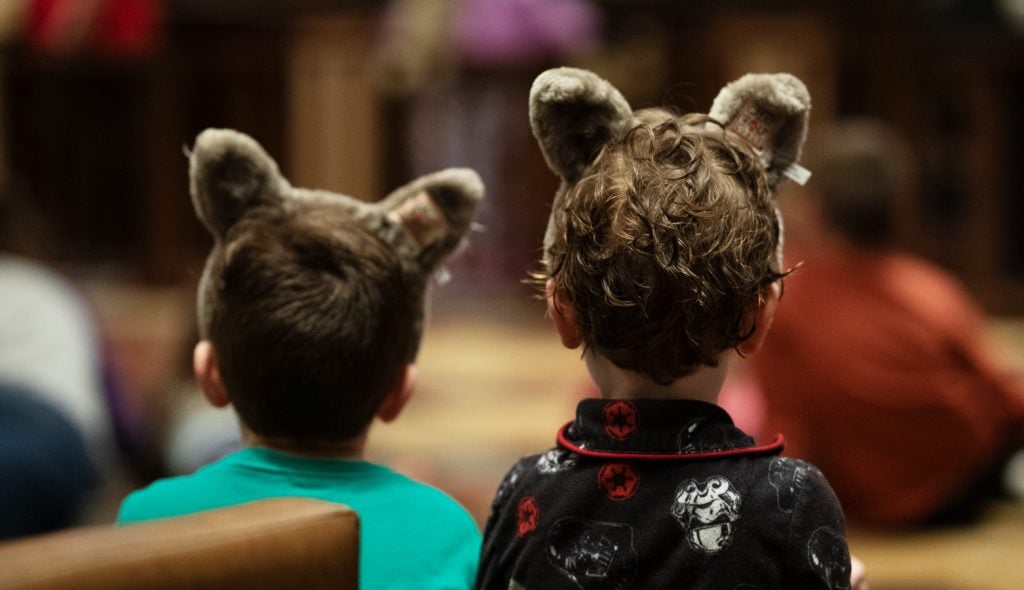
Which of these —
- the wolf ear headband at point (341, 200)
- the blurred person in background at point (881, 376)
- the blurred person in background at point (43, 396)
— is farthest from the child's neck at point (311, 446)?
the blurred person in background at point (881, 376)

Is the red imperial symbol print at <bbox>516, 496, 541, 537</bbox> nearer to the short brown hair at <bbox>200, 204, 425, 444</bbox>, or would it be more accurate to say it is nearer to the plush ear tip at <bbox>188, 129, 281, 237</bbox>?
the short brown hair at <bbox>200, 204, 425, 444</bbox>

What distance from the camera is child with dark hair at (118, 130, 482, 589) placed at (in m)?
1.30

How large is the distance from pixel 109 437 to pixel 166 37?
4870mm

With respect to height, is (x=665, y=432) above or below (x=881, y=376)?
above

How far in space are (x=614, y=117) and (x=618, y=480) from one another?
34 centimetres

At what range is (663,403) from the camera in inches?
45.5

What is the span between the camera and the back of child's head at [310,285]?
1.34 meters

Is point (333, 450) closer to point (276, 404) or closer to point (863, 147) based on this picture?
point (276, 404)

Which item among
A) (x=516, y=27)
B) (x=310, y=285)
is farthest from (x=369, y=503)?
(x=516, y=27)

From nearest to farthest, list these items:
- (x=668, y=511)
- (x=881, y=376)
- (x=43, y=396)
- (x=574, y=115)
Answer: (x=668, y=511), (x=574, y=115), (x=43, y=396), (x=881, y=376)

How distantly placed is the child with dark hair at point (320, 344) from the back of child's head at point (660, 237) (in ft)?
0.78

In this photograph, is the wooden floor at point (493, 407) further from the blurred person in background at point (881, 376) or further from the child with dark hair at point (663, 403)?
the child with dark hair at point (663, 403)

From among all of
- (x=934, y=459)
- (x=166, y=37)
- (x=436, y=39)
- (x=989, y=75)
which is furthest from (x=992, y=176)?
(x=166, y=37)

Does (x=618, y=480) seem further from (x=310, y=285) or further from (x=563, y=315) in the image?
(x=310, y=285)
